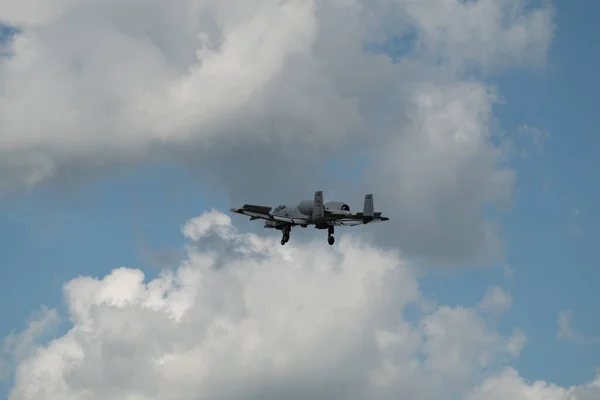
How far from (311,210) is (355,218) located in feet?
25.9

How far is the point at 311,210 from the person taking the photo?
199m

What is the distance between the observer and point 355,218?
19775 centimetres
